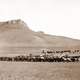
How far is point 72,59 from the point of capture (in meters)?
33.6

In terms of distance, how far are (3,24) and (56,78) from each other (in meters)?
111

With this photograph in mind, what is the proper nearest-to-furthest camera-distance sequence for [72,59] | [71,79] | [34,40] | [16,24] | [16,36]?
1. [71,79]
2. [72,59]
3. [34,40]
4. [16,36]
5. [16,24]

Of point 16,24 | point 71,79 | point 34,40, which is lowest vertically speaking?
point 71,79

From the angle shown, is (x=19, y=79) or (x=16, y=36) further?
(x=16, y=36)

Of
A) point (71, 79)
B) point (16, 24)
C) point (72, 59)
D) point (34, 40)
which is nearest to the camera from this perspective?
point (71, 79)

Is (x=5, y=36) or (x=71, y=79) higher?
(x=5, y=36)

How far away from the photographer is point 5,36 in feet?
314

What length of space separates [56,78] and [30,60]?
15.6 metres

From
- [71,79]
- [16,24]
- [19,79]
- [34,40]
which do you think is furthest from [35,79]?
[16,24]

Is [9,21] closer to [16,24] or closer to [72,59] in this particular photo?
[16,24]

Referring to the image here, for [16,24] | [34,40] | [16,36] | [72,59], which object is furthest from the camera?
[16,24]

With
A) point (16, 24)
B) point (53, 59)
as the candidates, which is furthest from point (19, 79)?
point (16, 24)

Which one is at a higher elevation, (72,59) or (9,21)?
(9,21)

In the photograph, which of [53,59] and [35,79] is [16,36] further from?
[35,79]
